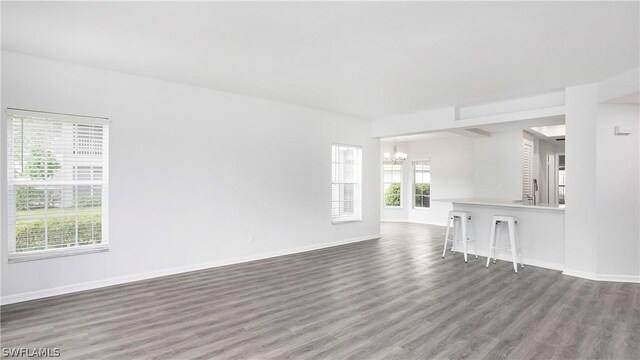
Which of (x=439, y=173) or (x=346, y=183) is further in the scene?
(x=439, y=173)

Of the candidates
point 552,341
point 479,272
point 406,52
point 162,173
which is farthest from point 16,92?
point 479,272

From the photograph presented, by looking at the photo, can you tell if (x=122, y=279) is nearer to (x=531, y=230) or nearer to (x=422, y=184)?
(x=531, y=230)

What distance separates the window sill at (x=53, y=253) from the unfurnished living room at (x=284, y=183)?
0.03m

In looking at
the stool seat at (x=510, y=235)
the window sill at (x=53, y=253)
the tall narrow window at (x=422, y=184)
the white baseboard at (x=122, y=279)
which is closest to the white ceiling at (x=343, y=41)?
the stool seat at (x=510, y=235)

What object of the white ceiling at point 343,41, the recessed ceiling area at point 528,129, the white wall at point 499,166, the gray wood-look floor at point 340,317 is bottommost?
the gray wood-look floor at point 340,317

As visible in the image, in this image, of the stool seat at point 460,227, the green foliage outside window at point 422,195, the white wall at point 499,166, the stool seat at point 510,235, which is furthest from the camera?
the green foliage outside window at point 422,195

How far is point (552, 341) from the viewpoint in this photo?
2.72 meters

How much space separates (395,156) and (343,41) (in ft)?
22.8

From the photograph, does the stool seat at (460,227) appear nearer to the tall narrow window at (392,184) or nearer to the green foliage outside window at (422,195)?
the green foliage outside window at (422,195)

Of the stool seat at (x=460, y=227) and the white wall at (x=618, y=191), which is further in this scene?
the stool seat at (x=460, y=227)

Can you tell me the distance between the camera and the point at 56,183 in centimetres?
379

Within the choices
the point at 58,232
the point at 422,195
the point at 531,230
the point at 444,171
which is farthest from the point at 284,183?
the point at 422,195

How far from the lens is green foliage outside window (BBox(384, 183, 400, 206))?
10.9 m

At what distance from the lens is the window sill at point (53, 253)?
3562mm
